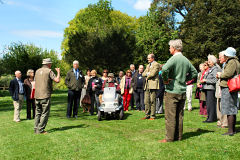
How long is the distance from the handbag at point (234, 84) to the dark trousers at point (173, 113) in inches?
54.4

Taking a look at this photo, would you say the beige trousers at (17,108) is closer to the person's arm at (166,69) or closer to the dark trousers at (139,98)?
the dark trousers at (139,98)

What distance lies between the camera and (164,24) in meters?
39.9

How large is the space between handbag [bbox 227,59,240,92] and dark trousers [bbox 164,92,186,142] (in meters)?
1.38

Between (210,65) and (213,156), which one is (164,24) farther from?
(213,156)

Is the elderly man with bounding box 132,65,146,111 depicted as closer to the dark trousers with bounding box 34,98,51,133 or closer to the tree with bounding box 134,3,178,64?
the dark trousers with bounding box 34,98,51,133

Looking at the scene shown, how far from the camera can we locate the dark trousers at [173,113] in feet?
18.7

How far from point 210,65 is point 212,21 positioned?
1911 cm

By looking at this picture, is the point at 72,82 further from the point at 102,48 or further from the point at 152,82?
the point at 102,48

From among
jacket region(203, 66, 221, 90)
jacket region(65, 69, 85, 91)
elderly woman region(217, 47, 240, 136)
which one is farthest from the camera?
jacket region(65, 69, 85, 91)

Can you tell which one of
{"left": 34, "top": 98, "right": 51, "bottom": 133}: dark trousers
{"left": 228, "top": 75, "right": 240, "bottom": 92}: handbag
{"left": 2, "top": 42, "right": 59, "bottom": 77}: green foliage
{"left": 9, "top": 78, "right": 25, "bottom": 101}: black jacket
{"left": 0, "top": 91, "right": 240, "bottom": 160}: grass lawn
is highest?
{"left": 2, "top": 42, "right": 59, "bottom": 77}: green foliage

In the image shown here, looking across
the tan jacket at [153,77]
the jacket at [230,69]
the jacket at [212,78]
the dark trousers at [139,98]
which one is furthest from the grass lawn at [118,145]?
the dark trousers at [139,98]

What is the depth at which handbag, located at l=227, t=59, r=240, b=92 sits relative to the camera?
6209mm

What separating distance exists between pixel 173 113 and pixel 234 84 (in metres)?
1.84

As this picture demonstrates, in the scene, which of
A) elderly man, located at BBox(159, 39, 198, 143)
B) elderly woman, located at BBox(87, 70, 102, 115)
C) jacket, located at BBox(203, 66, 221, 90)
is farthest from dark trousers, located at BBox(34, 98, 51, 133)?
jacket, located at BBox(203, 66, 221, 90)
